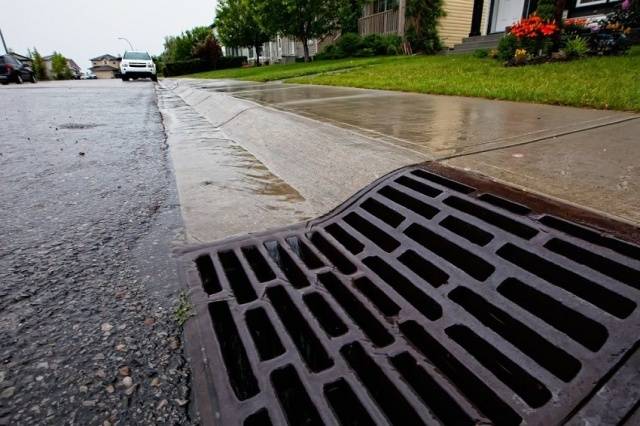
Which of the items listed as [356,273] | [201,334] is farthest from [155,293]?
[356,273]

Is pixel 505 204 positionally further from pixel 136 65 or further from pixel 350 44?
pixel 136 65

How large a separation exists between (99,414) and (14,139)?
4909 mm

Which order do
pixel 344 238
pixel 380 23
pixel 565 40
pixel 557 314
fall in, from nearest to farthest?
pixel 557 314 < pixel 344 238 < pixel 565 40 < pixel 380 23

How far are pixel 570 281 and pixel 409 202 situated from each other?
2.60 feet

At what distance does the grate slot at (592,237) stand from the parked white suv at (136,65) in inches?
1084

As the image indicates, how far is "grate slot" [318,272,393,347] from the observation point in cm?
116

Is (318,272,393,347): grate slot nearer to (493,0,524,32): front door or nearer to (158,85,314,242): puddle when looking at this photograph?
(158,85,314,242): puddle

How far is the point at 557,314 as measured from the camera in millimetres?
1120

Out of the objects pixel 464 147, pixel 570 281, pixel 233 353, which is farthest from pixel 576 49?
pixel 233 353

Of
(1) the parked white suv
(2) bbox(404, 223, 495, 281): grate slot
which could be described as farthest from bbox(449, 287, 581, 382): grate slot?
(1) the parked white suv

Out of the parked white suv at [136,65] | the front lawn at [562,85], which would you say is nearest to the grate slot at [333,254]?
the front lawn at [562,85]

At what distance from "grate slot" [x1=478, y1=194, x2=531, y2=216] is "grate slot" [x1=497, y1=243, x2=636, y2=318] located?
0.74 ft

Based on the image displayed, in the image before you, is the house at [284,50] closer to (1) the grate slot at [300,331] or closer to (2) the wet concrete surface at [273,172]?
(2) the wet concrete surface at [273,172]

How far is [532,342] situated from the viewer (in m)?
1.08
